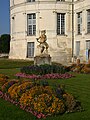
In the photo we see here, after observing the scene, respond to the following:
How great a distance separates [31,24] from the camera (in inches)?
1817

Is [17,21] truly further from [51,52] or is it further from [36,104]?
[36,104]

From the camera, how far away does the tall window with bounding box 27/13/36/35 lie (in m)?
45.9

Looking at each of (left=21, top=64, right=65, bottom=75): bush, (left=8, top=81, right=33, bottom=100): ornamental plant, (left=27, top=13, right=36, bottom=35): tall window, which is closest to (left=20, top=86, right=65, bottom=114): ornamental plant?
(left=8, top=81, right=33, bottom=100): ornamental plant

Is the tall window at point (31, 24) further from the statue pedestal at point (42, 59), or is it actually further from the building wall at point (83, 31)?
the statue pedestal at point (42, 59)

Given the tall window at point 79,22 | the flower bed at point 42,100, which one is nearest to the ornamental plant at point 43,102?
the flower bed at point 42,100

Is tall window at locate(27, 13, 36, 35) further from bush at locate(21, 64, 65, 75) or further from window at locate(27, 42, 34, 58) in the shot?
bush at locate(21, 64, 65, 75)

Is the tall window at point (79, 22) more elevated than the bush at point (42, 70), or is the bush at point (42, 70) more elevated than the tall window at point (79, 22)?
the tall window at point (79, 22)

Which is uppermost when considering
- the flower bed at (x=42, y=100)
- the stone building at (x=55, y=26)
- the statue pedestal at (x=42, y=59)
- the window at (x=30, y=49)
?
the stone building at (x=55, y=26)

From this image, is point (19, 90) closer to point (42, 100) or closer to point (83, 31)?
point (42, 100)

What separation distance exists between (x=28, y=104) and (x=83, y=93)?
4.33 meters

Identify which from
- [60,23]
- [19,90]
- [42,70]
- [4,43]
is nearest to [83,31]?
[60,23]

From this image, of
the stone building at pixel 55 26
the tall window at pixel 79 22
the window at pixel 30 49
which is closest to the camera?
the tall window at pixel 79 22

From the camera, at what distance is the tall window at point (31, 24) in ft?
151

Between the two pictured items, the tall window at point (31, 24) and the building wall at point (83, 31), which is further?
the tall window at point (31, 24)
